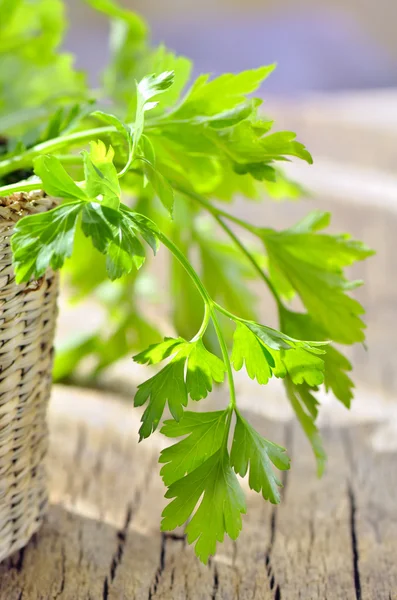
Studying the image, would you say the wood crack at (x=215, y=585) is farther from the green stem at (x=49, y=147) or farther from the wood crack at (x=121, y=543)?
the green stem at (x=49, y=147)

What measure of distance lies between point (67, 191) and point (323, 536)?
0.44 meters

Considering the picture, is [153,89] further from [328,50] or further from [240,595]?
[328,50]

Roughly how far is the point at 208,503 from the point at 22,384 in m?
0.17

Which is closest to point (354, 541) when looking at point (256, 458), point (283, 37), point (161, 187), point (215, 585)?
point (215, 585)

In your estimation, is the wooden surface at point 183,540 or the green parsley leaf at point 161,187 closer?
the green parsley leaf at point 161,187

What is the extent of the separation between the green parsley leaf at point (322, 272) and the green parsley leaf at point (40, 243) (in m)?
0.23

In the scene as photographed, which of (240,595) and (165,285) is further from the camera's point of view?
(165,285)

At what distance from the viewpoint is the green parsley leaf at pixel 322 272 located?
664mm

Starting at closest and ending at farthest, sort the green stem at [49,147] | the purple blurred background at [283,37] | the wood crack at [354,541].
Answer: the green stem at [49,147], the wood crack at [354,541], the purple blurred background at [283,37]

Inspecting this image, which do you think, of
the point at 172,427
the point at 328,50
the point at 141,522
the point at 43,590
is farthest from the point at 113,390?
the point at 328,50

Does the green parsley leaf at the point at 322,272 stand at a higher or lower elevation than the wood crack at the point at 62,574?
higher

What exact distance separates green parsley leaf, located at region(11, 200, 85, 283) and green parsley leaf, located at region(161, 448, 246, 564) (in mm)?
174

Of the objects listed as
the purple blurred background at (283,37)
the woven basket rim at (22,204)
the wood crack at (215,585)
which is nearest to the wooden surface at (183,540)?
the wood crack at (215,585)

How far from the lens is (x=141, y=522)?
0.79 meters
